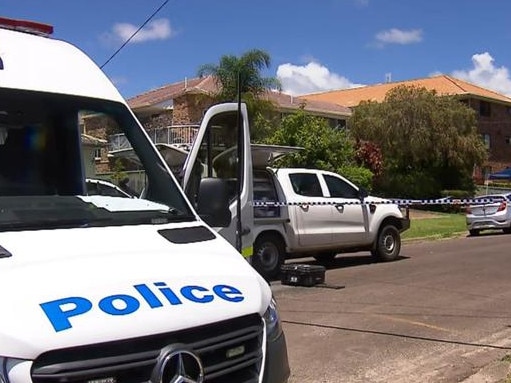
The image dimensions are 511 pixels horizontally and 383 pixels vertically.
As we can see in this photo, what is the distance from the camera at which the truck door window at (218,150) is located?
7012 millimetres

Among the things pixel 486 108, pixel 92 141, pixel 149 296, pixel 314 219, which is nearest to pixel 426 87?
pixel 486 108

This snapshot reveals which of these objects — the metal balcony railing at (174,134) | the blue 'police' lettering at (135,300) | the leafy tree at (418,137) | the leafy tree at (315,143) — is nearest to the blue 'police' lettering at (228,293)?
the blue 'police' lettering at (135,300)

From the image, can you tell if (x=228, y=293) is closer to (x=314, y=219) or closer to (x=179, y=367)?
(x=179, y=367)

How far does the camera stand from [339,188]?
13.3m

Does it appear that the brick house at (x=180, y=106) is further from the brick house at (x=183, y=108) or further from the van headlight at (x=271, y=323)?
the van headlight at (x=271, y=323)

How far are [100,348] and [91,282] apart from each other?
0.33 meters

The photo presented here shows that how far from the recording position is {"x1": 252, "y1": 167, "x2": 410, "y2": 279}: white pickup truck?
38.8 feet

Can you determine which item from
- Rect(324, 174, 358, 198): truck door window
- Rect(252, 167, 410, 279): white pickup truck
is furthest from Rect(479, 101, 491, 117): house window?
Rect(324, 174, 358, 198): truck door window

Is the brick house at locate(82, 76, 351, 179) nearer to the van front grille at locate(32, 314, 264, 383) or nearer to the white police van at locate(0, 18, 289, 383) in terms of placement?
the white police van at locate(0, 18, 289, 383)

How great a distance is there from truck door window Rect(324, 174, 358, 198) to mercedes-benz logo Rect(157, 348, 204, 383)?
10.4 metres

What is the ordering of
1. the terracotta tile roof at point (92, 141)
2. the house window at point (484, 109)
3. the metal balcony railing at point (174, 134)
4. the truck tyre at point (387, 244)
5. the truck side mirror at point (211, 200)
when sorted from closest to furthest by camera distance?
the truck side mirror at point (211, 200) < the terracotta tile roof at point (92, 141) < the truck tyre at point (387, 244) < the metal balcony railing at point (174, 134) < the house window at point (484, 109)

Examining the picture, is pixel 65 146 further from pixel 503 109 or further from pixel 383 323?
pixel 503 109

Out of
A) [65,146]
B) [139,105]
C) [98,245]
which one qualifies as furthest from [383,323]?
[139,105]

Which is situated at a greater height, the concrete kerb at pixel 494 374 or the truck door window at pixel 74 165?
the truck door window at pixel 74 165
